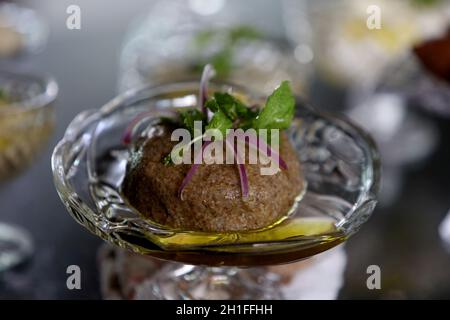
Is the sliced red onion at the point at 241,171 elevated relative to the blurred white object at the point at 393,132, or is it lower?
elevated

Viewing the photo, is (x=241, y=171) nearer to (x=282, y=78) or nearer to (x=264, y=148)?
Answer: (x=264, y=148)

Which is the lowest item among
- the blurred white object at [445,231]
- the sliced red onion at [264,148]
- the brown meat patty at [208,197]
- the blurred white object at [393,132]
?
the blurred white object at [445,231]

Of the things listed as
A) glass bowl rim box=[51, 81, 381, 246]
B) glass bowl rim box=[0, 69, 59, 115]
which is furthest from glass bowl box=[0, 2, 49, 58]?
glass bowl rim box=[51, 81, 381, 246]

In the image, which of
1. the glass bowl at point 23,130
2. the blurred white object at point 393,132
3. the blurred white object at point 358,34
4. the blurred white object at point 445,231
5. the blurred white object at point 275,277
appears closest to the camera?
the blurred white object at point 275,277

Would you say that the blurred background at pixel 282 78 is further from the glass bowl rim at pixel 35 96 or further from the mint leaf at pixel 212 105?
the mint leaf at pixel 212 105

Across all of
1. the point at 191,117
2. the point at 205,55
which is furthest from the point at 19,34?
the point at 191,117

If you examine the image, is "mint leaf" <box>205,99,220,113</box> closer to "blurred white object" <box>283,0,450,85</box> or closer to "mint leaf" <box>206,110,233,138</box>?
"mint leaf" <box>206,110,233,138</box>

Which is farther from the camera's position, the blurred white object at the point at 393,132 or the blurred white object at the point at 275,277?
the blurred white object at the point at 393,132

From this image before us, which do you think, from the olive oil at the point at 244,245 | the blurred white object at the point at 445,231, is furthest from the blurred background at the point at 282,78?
the olive oil at the point at 244,245

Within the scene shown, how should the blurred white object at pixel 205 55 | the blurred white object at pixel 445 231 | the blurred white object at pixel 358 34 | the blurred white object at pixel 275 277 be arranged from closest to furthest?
the blurred white object at pixel 275 277 < the blurred white object at pixel 445 231 < the blurred white object at pixel 205 55 < the blurred white object at pixel 358 34
